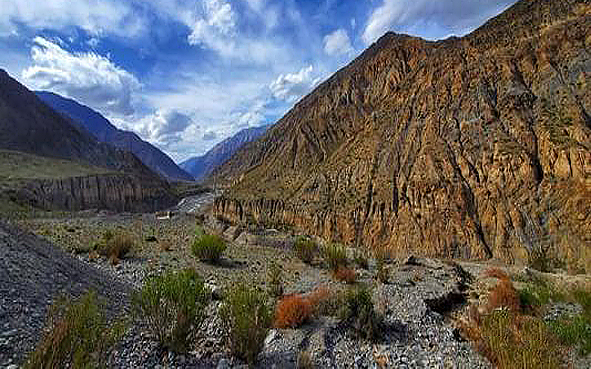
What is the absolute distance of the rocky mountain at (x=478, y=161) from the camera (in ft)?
99.6

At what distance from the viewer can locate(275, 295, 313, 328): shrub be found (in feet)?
31.2

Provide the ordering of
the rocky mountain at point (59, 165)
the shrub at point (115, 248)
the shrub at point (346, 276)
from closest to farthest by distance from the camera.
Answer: the shrub at point (346, 276) < the shrub at point (115, 248) < the rocky mountain at point (59, 165)

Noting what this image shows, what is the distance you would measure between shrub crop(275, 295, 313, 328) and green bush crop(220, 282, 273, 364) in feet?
6.17

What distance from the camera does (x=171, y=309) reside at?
7.28 meters

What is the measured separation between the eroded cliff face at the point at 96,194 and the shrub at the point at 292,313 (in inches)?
1797

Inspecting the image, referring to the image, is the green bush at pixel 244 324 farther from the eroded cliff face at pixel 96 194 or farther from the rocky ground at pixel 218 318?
the eroded cliff face at pixel 96 194

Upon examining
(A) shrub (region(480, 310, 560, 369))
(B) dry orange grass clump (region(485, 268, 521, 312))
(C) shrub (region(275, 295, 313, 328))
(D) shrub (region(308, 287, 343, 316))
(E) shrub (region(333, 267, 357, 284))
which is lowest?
(B) dry orange grass clump (region(485, 268, 521, 312))

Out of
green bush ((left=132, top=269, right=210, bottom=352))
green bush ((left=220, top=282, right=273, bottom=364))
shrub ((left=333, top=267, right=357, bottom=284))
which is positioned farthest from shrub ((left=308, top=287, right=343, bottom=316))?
green bush ((left=132, top=269, right=210, bottom=352))

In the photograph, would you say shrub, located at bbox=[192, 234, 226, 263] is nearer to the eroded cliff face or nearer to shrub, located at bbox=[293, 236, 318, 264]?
shrub, located at bbox=[293, 236, 318, 264]

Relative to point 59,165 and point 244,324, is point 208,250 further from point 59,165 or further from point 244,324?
point 59,165

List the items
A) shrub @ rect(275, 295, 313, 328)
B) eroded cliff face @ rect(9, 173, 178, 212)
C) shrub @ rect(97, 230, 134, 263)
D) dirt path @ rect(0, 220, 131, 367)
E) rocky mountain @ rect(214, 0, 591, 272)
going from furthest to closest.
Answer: eroded cliff face @ rect(9, 173, 178, 212), rocky mountain @ rect(214, 0, 591, 272), shrub @ rect(97, 230, 134, 263), shrub @ rect(275, 295, 313, 328), dirt path @ rect(0, 220, 131, 367)

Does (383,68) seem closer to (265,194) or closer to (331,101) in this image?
(331,101)

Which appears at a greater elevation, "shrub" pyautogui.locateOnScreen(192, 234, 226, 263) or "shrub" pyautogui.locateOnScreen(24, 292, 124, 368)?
"shrub" pyautogui.locateOnScreen(24, 292, 124, 368)

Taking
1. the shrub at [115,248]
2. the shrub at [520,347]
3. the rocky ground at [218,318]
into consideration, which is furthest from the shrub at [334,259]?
the shrub at [520,347]
